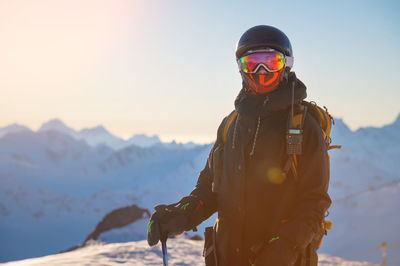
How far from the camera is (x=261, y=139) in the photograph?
255 cm

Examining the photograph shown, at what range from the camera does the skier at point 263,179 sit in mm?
2314

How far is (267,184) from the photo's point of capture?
249cm

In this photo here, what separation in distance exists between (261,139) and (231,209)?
0.60m

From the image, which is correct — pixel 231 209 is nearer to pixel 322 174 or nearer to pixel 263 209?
pixel 263 209

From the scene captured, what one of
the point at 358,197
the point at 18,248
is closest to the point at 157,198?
the point at 18,248

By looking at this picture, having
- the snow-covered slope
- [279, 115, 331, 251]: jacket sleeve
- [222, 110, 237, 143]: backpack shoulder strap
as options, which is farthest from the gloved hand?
the snow-covered slope

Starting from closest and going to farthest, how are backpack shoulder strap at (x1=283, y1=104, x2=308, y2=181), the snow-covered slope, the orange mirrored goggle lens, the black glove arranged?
the black glove → backpack shoulder strap at (x1=283, y1=104, x2=308, y2=181) → the orange mirrored goggle lens → the snow-covered slope

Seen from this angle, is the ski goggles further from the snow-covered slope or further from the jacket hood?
the snow-covered slope

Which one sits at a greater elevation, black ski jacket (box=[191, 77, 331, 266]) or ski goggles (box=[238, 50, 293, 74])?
ski goggles (box=[238, 50, 293, 74])

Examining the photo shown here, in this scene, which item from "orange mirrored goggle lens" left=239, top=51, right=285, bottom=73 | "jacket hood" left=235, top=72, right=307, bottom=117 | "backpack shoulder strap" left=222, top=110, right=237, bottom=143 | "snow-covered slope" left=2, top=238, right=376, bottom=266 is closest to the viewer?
"jacket hood" left=235, top=72, right=307, bottom=117

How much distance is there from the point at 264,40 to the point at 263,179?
1.11 metres

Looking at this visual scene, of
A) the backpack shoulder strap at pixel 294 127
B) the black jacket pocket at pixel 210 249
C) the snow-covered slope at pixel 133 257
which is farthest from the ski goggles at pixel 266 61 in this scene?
the snow-covered slope at pixel 133 257

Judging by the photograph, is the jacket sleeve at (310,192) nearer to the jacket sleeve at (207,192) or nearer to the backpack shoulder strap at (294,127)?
the backpack shoulder strap at (294,127)

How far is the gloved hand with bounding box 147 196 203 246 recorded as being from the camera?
288 centimetres
